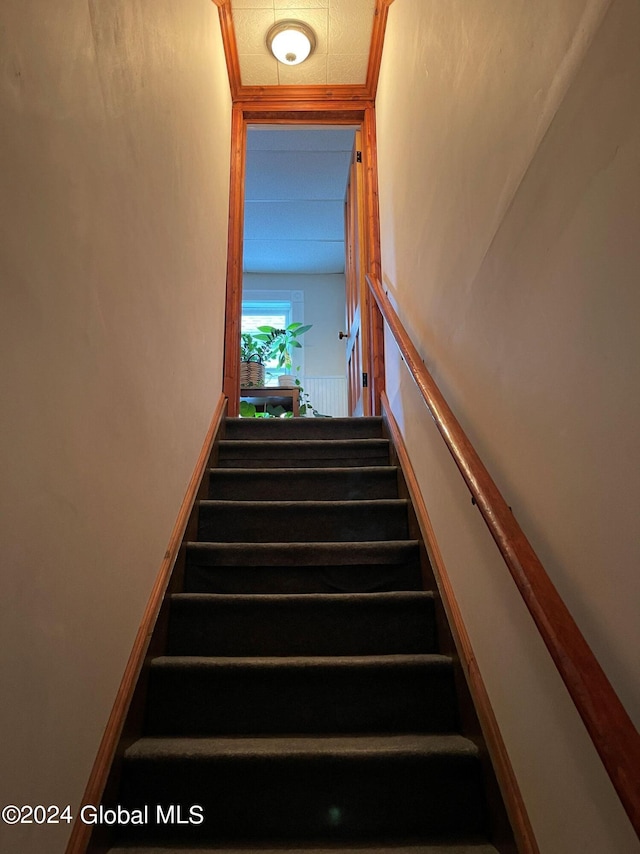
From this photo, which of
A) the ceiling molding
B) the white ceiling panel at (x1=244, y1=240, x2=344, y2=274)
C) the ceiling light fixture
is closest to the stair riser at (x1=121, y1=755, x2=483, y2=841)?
the ceiling light fixture

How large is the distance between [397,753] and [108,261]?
4.44 ft

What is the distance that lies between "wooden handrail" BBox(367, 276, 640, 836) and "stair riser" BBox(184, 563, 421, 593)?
2.53 ft

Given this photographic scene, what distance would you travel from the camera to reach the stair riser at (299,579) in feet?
5.99

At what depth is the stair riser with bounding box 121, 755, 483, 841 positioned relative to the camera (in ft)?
3.87

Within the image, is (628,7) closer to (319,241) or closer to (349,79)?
(349,79)

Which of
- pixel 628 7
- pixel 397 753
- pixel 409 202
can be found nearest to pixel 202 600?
pixel 397 753

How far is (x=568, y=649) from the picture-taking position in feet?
2.50

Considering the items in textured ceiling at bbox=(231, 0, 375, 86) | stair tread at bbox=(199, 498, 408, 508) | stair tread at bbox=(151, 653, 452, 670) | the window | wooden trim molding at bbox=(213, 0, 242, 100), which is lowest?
stair tread at bbox=(151, 653, 452, 670)

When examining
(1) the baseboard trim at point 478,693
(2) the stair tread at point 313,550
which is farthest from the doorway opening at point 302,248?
(1) the baseboard trim at point 478,693

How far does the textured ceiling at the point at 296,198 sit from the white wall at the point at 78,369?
261 cm

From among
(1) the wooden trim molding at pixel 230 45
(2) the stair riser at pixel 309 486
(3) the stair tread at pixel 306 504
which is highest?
(1) the wooden trim molding at pixel 230 45

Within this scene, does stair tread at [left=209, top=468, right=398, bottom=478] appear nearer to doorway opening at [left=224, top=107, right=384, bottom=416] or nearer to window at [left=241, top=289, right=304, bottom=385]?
doorway opening at [left=224, top=107, right=384, bottom=416]

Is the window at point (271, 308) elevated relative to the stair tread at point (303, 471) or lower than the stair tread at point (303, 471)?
elevated

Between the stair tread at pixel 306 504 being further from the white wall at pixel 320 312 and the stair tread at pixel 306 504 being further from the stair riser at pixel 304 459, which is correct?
the white wall at pixel 320 312
